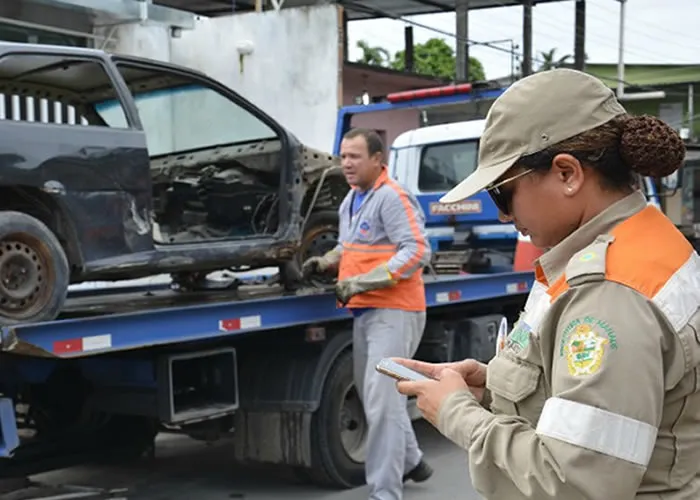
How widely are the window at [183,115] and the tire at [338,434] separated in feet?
5.59

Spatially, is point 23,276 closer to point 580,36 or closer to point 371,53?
point 580,36

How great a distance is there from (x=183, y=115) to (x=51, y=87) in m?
0.88

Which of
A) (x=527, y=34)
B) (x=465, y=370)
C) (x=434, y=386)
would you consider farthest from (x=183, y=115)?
(x=527, y=34)

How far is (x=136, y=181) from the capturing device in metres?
5.17

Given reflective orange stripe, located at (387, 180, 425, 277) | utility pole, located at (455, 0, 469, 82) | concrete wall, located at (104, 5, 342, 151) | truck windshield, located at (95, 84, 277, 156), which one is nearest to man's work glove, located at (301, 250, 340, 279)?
reflective orange stripe, located at (387, 180, 425, 277)

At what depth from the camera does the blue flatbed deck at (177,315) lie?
4043 millimetres

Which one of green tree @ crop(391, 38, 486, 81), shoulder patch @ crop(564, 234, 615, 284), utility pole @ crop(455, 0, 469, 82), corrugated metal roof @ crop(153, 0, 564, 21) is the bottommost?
shoulder patch @ crop(564, 234, 615, 284)

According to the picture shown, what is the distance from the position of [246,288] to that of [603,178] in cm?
537

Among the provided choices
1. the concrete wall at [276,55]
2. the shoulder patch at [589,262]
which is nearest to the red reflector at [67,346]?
Answer: the shoulder patch at [589,262]

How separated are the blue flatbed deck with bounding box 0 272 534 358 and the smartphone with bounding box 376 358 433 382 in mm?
2428

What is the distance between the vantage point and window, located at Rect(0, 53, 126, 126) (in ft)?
16.6

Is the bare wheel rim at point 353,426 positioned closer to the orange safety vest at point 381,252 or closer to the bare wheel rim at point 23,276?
the orange safety vest at point 381,252

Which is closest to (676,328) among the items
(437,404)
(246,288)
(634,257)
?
(634,257)

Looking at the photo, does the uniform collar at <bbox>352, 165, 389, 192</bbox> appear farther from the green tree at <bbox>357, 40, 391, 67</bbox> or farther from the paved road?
the green tree at <bbox>357, 40, 391, 67</bbox>
